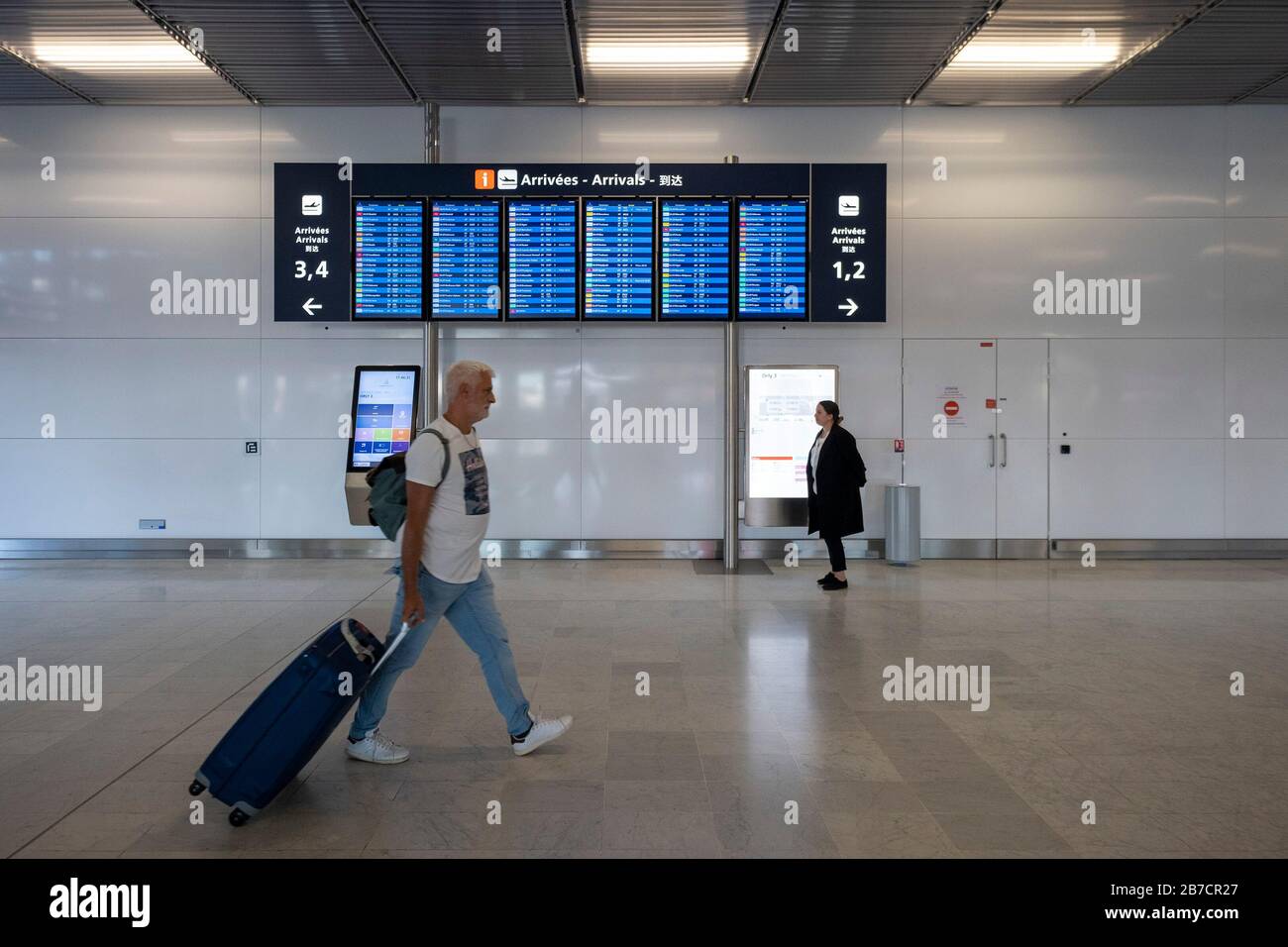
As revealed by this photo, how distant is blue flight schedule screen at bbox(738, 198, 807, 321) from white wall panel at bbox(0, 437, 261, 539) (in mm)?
5820

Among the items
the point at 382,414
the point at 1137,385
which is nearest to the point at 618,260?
the point at 382,414

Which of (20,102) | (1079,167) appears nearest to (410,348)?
(20,102)

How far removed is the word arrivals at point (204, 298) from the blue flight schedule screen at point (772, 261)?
5458mm

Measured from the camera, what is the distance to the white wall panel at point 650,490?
1095 centimetres

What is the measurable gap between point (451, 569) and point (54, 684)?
3.13m

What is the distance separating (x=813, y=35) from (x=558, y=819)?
25.2ft

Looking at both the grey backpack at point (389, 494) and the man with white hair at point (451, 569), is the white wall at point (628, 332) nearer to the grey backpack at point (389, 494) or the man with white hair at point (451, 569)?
the man with white hair at point (451, 569)

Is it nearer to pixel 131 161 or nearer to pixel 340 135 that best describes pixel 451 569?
pixel 340 135

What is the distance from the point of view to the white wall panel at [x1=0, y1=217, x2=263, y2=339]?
10781 mm

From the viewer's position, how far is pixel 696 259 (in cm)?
993

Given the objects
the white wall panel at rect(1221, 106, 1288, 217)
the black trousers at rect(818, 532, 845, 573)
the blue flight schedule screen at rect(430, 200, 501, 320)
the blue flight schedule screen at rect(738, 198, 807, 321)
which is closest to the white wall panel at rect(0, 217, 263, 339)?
the blue flight schedule screen at rect(430, 200, 501, 320)

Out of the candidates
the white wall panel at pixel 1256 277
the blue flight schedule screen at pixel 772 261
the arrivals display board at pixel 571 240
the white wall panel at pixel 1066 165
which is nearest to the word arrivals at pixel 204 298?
the arrivals display board at pixel 571 240

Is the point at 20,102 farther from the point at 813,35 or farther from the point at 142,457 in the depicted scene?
the point at 813,35

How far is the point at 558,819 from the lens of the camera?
3701mm
